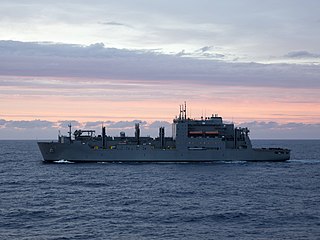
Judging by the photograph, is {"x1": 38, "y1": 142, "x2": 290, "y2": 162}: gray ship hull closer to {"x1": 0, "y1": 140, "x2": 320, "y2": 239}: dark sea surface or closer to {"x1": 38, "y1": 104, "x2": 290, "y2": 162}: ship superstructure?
{"x1": 38, "y1": 104, "x2": 290, "y2": 162}: ship superstructure

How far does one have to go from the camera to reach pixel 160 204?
40812 mm

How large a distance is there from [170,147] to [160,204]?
40.5m

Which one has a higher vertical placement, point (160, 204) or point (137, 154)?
point (137, 154)

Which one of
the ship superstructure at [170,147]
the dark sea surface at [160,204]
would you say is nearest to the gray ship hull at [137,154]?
the ship superstructure at [170,147]

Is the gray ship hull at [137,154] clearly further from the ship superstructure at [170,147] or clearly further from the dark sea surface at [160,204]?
the dark sea surface at [160,204]

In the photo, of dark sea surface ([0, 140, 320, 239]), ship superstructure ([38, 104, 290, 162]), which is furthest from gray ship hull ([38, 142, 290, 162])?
dark sea surface ([0, 140, 320, 239])

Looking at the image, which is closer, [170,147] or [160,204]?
[160,204]

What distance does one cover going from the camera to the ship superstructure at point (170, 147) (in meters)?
79.7

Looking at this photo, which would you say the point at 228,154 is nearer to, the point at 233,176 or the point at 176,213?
the point at 233,176

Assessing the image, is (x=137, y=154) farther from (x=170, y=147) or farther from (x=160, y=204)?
(x=160, y=204)

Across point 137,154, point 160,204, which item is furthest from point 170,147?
point 160,204

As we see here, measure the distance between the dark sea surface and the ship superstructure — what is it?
34.7ft

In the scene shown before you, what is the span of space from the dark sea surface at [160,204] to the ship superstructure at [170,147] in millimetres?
10578

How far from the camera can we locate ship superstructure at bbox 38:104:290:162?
79688 millimetres
